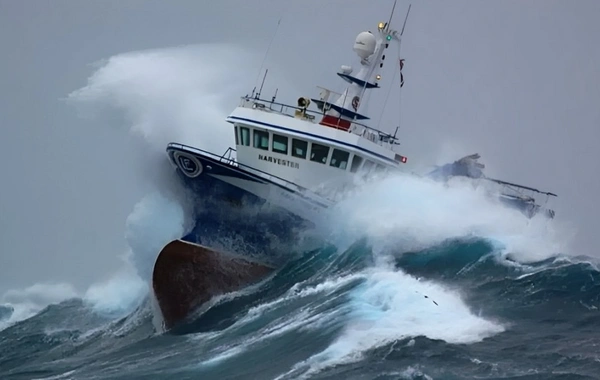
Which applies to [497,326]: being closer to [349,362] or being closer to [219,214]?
[349,362]

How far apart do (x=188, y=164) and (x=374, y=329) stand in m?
11.7

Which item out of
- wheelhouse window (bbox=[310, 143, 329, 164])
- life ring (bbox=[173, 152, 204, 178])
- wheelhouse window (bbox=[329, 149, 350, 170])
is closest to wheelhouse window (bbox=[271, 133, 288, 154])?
wheelhouse window (bbox=[310, 143, 329, 164])

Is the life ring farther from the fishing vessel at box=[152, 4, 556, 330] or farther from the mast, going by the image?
the mast

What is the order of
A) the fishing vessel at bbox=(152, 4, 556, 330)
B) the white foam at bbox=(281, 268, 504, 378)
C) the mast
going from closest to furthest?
1. the white foam at bbox=(281, 268, 504, 378)
2. the fishing vessel at bbox=(152, 4, 556, 330)
3. the mast

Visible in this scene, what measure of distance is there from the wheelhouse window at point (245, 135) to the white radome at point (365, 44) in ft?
18.2

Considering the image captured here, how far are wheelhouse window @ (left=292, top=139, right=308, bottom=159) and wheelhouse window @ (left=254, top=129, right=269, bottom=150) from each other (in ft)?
3.29

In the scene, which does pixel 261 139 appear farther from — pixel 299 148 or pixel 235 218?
pixel 235 218

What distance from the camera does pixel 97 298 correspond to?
4919 cm

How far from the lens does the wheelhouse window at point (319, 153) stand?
111 ft

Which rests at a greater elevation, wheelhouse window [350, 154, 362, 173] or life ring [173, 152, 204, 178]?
wheelhouse window [350, 154, 362, 173]

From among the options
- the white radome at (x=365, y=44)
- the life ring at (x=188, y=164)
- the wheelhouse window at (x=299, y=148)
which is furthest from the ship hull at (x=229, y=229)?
the white radome at (x=365, y=44)

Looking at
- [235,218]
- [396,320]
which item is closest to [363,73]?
[235,218]

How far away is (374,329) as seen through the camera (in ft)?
75.9

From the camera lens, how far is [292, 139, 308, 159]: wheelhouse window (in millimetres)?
33938
